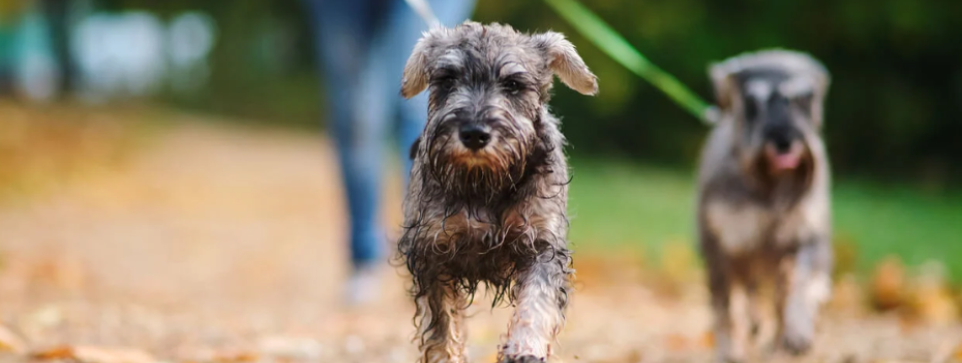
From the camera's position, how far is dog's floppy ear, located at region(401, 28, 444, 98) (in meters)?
3.34

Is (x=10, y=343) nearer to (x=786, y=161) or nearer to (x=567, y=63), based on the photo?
(x=567, y=63)

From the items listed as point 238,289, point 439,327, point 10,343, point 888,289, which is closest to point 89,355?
point 10,343

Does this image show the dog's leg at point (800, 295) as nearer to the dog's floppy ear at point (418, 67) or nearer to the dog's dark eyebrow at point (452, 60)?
the dog's floppy ear at point (418, 67)

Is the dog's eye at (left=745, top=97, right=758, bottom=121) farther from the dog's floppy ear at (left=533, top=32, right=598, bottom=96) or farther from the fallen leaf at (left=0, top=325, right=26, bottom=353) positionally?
the fallen leaf at (left=0, top=325, right=26, bottom=353)

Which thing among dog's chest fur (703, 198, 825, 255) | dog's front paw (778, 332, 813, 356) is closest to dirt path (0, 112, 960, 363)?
dog's front paw (778, 332, 813, 356)

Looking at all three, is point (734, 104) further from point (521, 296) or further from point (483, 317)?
point (521, 296)

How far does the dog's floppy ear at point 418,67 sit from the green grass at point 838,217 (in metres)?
6.09

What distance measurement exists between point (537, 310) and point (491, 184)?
39cm

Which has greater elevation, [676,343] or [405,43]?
[405,43]

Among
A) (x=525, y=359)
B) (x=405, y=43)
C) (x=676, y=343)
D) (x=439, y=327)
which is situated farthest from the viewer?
(x=405, y=43)

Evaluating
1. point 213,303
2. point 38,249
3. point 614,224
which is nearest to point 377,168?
point 213,303

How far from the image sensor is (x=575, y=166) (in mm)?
16047

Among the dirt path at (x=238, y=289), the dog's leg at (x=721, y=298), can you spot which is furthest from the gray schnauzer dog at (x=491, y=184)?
the dog's leg at (x=721, y=298)

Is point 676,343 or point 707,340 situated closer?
point 676,343
